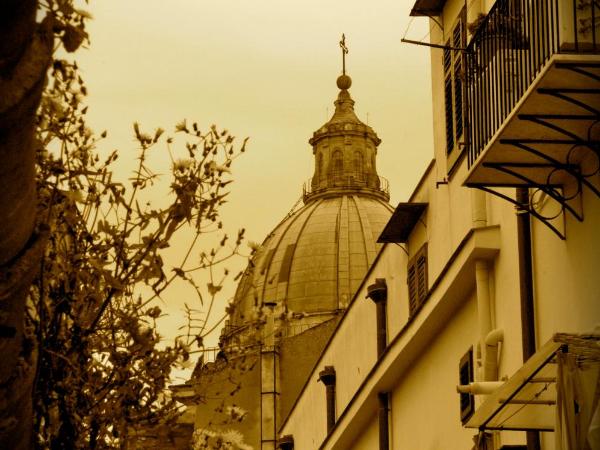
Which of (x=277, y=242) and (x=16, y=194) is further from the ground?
(x=277, y=242)

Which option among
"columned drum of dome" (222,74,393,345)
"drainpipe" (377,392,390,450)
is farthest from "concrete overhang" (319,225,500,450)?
"columned drum of dome" (222,74,393,345)

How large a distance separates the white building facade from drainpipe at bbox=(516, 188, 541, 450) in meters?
0.01

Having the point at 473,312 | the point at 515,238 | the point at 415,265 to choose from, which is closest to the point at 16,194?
the point at 515,238

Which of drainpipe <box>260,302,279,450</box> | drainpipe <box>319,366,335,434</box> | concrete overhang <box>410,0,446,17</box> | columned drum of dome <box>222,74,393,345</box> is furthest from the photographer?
columned drum of dome <box>222,74,393,345</box>

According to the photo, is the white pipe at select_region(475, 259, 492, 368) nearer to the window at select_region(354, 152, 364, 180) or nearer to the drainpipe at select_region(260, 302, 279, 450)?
the drainpipe at select_region(260, 302, 279, 450)

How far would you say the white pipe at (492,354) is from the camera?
14.3 metres

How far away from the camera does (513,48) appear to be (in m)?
11.4

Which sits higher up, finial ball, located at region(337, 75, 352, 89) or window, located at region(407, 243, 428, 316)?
finial ball, located at region(337, 75, 352, 89)

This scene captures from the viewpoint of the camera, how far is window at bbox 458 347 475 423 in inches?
619

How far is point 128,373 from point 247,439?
→ 55.1 m

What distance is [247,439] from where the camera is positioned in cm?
6469

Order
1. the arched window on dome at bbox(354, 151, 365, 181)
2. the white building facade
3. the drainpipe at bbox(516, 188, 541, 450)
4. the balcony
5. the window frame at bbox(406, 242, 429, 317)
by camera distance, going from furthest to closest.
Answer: the arched window on dome at bbox(354, 151, 365, 181), the window frame at bbox(406, 242, 429, 317), the drainpipe at bbox(516, 188, 541, 450), the white building facade, the balcony

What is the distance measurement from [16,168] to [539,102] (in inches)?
208

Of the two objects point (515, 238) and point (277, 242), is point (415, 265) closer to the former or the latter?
point (515, 238)
